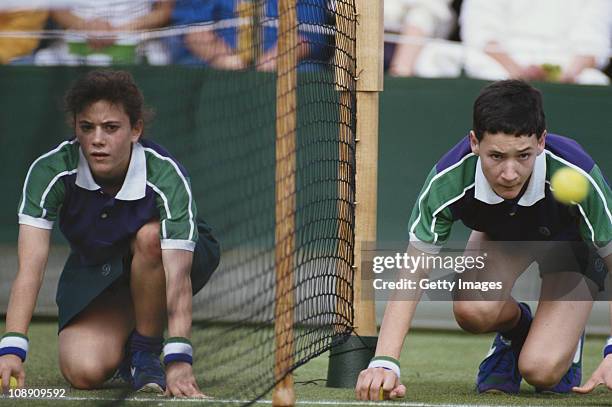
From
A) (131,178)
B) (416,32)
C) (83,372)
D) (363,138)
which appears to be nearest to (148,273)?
(131,178)

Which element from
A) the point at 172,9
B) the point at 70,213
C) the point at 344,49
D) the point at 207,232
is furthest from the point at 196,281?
the point at 172,9

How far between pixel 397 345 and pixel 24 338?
1.21m

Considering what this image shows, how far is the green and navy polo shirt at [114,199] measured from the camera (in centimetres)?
399

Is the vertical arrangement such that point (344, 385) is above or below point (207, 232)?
below

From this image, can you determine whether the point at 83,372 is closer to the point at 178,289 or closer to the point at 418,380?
the point at 178,289

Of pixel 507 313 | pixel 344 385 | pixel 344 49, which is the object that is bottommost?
pixel 344 385

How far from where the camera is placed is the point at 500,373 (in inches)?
168

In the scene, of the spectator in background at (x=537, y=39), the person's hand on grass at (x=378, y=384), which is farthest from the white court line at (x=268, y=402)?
the spectator in background at (x=537, y=39)

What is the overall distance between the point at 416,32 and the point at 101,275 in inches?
159

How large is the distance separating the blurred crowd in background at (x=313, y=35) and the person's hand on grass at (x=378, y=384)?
993 millimetres

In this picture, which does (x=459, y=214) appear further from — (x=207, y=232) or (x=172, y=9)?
(x=172, y=9)

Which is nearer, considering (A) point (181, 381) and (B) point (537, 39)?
(A) point (181, 381)

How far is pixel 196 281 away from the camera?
432 centimetres

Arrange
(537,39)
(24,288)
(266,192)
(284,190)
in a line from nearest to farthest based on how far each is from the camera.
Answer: (284,190)
(24,288)
(266,192)
(537,39)
